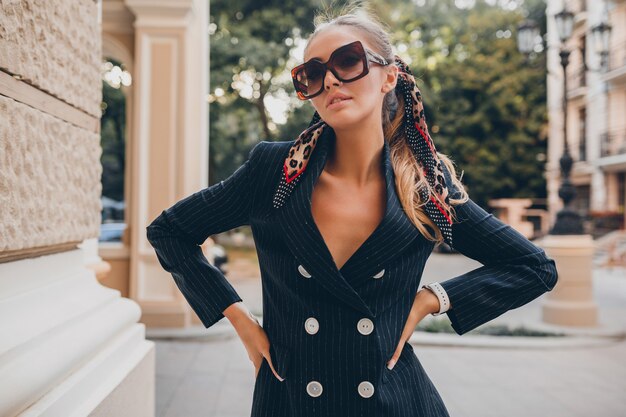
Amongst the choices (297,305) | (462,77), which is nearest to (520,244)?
(297,305)

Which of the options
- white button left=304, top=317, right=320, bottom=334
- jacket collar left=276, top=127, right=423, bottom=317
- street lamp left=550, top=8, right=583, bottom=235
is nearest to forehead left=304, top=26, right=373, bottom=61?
jacket collar left=276, top=127, right=423, bottom=317

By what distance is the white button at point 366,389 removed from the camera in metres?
1.53

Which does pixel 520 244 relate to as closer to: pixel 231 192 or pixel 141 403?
pixel 231 192

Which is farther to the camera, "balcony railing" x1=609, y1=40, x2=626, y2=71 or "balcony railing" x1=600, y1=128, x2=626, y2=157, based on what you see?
"balcony railing" x1=600, y1=128, x2=626, y2=157

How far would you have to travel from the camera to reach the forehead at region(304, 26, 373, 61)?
64.8 inches

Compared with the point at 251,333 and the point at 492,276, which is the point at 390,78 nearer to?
the point at 492,276

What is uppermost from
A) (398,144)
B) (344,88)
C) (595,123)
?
(595,123)

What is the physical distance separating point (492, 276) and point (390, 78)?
2.16 feet

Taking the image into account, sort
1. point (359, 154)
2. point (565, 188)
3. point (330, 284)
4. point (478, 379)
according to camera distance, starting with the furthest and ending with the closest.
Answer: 1. point (565, 188)
2. point (478, 379)
3. point (359, 154)
4. point (330, 284)

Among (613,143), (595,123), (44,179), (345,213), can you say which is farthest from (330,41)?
(595,123)

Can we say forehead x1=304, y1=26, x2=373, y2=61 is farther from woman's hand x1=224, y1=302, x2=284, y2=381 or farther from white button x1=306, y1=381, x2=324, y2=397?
Result: white button x1=306, y1=381, x2=324, y2=397

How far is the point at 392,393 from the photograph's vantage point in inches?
62.2

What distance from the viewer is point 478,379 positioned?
5.97 m

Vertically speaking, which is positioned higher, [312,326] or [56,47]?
[56,47]
